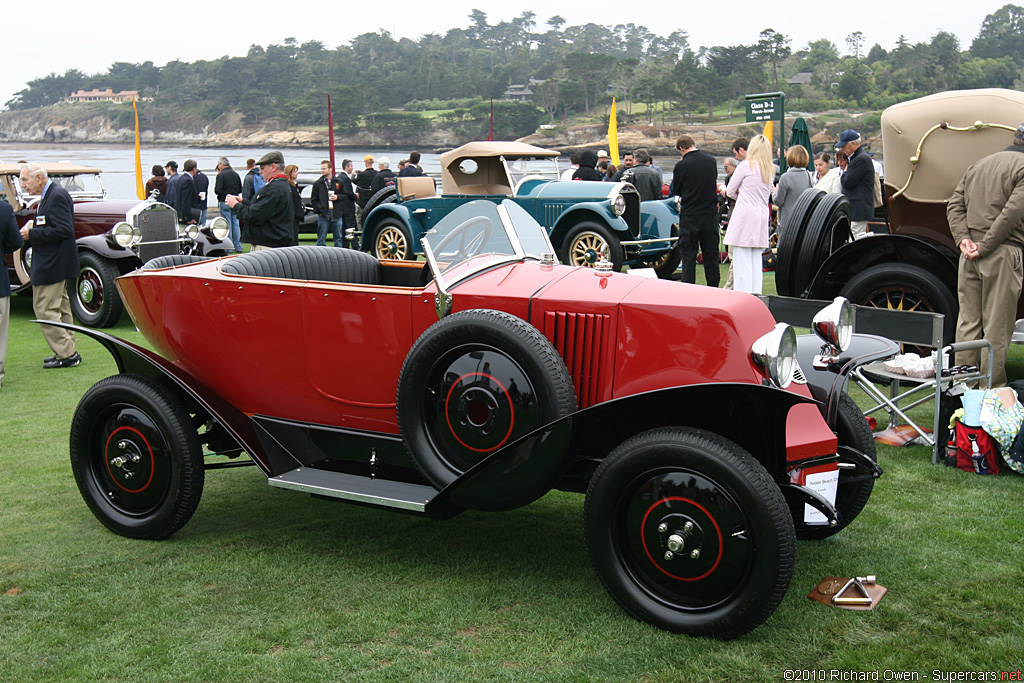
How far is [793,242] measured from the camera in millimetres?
6965

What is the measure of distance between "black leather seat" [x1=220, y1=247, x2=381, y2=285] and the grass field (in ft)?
2.22

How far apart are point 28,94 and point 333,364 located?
126120mm

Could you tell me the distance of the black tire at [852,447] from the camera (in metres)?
3.55

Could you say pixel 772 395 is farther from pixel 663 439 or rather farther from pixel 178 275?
pixel 178 275

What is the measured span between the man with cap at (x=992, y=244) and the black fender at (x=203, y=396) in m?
4.35

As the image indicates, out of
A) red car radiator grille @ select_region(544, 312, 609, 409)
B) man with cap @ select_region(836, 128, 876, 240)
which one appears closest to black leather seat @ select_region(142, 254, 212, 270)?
red car radiator grille @ select_region(544, 312, 609, 409)

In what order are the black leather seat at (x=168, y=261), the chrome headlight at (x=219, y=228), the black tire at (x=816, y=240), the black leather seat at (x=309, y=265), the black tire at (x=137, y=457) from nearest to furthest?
the black tire at (x=137, y=457), the black leather seat at (x=309, y=265), the black leather seat at (x=168, y=261), the black tire at (x=816, y=240), the chrome headlight at (x=219, y=228)

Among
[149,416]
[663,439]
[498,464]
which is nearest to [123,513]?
[149,416]

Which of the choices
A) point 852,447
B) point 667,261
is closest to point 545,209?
point 667,261

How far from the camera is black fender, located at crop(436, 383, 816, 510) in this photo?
2867mm

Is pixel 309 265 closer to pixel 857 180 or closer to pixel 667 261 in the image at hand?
pixel 857 180

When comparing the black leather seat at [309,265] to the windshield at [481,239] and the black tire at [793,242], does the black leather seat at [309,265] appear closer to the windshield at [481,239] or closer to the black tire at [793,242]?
the windshield at [481,239]

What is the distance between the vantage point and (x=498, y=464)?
305 centimetres

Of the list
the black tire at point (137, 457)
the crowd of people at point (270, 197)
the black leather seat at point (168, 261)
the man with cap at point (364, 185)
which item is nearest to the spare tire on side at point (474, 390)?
the black tire at point (137, 457)
